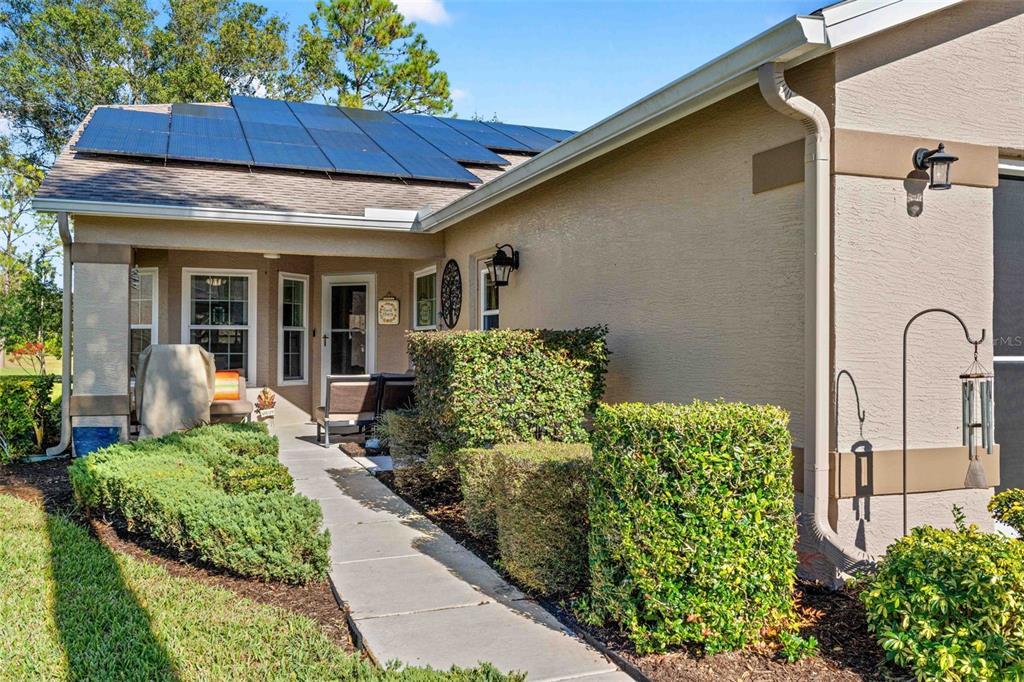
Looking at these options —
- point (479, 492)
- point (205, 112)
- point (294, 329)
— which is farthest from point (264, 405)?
point (479, 492)

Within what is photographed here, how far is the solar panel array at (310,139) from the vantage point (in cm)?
1061

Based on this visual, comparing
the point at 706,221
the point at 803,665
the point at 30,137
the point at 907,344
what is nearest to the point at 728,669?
the point at 803,665

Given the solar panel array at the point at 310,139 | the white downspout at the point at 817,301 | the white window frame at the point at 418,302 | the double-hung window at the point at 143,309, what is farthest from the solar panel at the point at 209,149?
the white downspout at the point at 817,301

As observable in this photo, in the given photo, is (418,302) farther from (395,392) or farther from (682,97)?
(682,97)

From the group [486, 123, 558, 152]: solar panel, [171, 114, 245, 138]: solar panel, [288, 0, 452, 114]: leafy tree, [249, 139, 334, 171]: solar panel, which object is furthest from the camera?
[288, 0, 452, 114]: leafy tree

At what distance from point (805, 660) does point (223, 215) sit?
24.9 feet

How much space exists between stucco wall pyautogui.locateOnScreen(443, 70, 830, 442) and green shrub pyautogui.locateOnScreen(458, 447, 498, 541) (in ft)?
4.92

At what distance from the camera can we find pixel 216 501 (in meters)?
4.78

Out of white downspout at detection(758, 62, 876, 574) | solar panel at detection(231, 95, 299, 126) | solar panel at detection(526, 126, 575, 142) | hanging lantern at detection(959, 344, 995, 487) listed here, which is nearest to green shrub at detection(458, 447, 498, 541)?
white downspout at detection(758, 62, 876, 574)

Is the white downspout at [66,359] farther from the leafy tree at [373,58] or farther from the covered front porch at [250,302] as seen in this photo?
the leafy tree at [373,58]

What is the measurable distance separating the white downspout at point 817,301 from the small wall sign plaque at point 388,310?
851cm

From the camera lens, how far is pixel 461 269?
9742 millimetres

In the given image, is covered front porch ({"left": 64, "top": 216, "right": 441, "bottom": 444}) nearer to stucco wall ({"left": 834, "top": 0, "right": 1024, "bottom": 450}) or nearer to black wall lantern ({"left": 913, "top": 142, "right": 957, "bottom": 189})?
stucco wall ({"left": 834, "top": 0, "right": 1024, "bottom": 450})

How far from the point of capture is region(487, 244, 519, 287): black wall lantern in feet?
26.6
